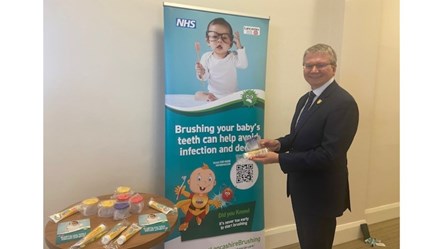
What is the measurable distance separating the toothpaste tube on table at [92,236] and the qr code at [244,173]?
3.59 ft

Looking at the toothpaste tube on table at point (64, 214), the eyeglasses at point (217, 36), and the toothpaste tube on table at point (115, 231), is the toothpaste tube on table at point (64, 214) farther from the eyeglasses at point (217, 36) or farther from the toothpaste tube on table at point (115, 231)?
the eyeglasses at point (217, 36)

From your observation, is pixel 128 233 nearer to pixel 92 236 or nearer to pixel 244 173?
pixel 92 236

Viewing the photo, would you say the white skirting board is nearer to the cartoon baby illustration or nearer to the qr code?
the qr code

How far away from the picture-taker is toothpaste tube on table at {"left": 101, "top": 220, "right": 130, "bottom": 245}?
1.22 meters

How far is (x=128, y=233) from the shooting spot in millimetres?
1279

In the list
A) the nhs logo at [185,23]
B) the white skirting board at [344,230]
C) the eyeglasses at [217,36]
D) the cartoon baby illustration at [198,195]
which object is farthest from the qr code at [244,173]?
the nhs logo at [185,23]

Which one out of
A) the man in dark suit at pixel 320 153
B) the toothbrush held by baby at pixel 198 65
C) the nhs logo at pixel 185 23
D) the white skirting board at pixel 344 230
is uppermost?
the nhs logo at pixel 185 23

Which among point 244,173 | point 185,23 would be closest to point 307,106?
point 244,173

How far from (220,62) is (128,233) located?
4.29ft

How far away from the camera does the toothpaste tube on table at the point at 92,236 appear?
1187mm

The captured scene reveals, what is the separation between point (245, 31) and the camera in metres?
2.09

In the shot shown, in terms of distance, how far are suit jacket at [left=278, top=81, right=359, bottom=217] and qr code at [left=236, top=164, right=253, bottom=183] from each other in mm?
583

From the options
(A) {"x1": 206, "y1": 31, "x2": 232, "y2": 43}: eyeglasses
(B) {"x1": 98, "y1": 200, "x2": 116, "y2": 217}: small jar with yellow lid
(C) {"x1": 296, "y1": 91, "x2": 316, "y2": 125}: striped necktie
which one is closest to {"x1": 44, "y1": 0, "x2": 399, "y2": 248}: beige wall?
(A) {"x1": 206, "y1": 31, "x2": 232, "y2": 43}: eyeglasses
